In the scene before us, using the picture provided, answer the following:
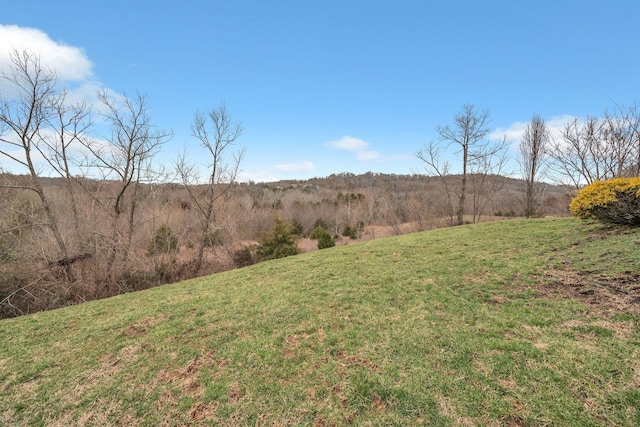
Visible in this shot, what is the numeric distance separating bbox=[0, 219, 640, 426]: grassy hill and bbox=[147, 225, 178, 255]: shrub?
6134 millimetres

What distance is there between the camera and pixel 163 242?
448 inches

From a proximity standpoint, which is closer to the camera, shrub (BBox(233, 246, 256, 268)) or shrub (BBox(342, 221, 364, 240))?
shrub (BBox(233, 246, 256, 268))

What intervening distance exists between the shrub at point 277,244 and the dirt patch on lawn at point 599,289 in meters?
11.0

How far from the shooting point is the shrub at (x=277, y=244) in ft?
45.4

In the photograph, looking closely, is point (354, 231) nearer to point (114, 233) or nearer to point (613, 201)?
point (114, 233)

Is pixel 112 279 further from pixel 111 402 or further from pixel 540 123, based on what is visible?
pixel 540 123

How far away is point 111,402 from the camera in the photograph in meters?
2.34

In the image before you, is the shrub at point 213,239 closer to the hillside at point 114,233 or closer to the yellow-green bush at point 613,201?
the hillside at point 114,233

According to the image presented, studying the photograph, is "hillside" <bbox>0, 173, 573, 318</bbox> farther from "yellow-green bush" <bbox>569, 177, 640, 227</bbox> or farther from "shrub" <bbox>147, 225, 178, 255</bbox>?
"yellow-green bush" <bbox>569, 177, 640, 227</bbox>

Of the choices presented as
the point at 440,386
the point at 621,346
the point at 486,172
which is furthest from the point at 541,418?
the point at 486,172

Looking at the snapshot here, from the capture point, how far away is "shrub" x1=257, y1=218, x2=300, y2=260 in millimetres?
13852

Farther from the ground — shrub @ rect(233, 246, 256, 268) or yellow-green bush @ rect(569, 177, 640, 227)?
yellow-green bush @ rect(569, 177, 640, 227)

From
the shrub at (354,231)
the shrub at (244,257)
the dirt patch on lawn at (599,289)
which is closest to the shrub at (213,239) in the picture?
the shrub at (244,257)

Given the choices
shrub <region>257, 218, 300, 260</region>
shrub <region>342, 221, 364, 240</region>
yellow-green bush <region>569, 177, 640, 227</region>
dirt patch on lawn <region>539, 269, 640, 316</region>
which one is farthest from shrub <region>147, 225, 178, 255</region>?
shrub <region>342, 221, 364, 240</region>
